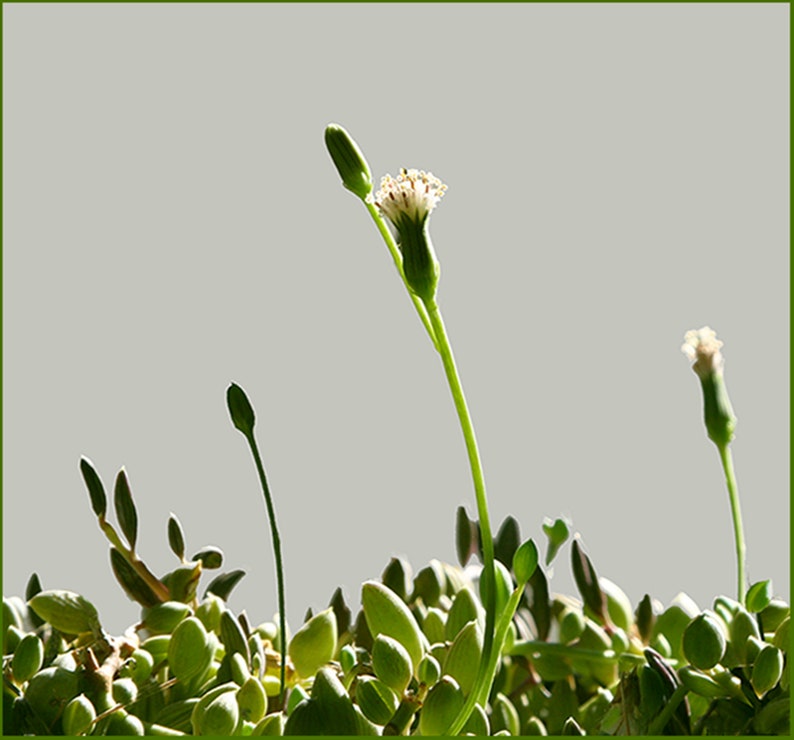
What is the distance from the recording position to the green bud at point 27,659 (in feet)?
1.06

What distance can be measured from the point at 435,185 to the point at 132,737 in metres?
0.19

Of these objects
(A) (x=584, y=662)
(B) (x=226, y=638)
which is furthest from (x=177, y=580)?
(A) (x=584, y=662)

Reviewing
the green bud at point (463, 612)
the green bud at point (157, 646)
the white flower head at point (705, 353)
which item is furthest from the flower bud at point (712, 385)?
the green bud at point (157, 646)

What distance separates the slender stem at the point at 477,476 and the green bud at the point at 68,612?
143 millimetres

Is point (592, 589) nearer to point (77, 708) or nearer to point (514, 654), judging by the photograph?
A: point (514, 654)

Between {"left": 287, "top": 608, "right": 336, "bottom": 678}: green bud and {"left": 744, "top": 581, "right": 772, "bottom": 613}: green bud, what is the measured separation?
146 millimetres

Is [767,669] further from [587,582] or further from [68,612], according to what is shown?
[68,612]

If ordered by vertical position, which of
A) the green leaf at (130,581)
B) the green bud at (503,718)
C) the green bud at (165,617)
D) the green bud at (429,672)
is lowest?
the green bud at (503,718)

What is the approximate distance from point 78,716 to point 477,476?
14 cm

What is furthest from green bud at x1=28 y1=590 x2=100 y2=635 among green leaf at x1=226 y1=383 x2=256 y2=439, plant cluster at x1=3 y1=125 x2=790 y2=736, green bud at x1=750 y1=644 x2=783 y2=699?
green bud at x1=750 y1=644 x2=783 y2=699

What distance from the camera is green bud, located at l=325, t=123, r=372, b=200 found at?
30 cm

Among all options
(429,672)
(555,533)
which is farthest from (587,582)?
(429,672)

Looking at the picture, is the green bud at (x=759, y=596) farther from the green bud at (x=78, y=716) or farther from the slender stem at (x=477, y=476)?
the green bud at (x=78, y=716)

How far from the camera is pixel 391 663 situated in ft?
0.96
